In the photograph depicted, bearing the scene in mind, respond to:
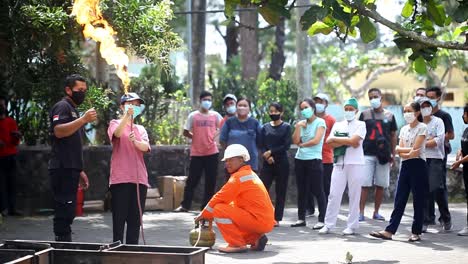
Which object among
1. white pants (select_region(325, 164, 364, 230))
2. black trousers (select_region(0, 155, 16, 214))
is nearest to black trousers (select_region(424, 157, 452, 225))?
white pants (select_region(325, 164, 364, 230))

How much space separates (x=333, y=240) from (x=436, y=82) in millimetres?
31505

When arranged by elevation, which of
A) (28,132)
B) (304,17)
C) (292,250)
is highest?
(304,17)

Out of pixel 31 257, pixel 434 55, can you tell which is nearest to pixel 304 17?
pixel 434 55

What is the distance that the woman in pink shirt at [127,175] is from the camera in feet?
33.0

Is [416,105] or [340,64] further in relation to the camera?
[340,64]

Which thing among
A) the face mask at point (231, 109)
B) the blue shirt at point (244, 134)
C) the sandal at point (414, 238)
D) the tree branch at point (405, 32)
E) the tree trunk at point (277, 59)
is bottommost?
the sandal at point (414, 238)

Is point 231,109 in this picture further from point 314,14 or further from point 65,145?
point 314,14

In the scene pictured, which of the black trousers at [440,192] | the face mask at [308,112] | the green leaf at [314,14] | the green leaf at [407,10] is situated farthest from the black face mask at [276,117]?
the green leaf at [314,14]

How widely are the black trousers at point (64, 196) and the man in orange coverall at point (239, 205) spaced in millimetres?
1682

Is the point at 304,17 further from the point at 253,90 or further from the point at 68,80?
the point at 253,90

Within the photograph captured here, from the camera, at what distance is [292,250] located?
1136cm

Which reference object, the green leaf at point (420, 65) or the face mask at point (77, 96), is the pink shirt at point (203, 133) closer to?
the face mask at point (77, 96)

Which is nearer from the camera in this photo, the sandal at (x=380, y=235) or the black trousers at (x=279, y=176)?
the sandal at (x=380, y=235)

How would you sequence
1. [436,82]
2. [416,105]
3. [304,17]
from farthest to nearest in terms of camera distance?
[436,82]
[416,105]
[304,17]
